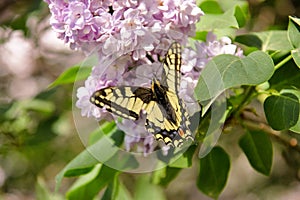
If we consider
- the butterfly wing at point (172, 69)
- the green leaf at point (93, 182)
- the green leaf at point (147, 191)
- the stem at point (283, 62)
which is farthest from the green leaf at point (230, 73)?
the green leaf at point (147, 191)

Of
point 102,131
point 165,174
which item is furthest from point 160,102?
point 165,174

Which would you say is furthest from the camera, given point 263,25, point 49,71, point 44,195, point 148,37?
point 49,71

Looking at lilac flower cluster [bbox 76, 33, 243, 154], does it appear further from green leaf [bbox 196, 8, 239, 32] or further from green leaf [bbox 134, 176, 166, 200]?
green leaf [bbox 134, 176, 166, 200]

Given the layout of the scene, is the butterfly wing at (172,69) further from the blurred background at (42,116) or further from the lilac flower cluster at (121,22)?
the blurred background at (42,116)

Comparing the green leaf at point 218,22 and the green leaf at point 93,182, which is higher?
the green leaf at point 218,22

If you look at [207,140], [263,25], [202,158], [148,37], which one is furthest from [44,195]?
[263,25]

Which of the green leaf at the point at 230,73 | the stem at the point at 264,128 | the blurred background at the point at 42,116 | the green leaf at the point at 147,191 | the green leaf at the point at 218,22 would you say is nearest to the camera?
the green leaf at the point at 230,73

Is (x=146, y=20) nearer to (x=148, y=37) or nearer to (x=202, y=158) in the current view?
(x=148, y=37)
